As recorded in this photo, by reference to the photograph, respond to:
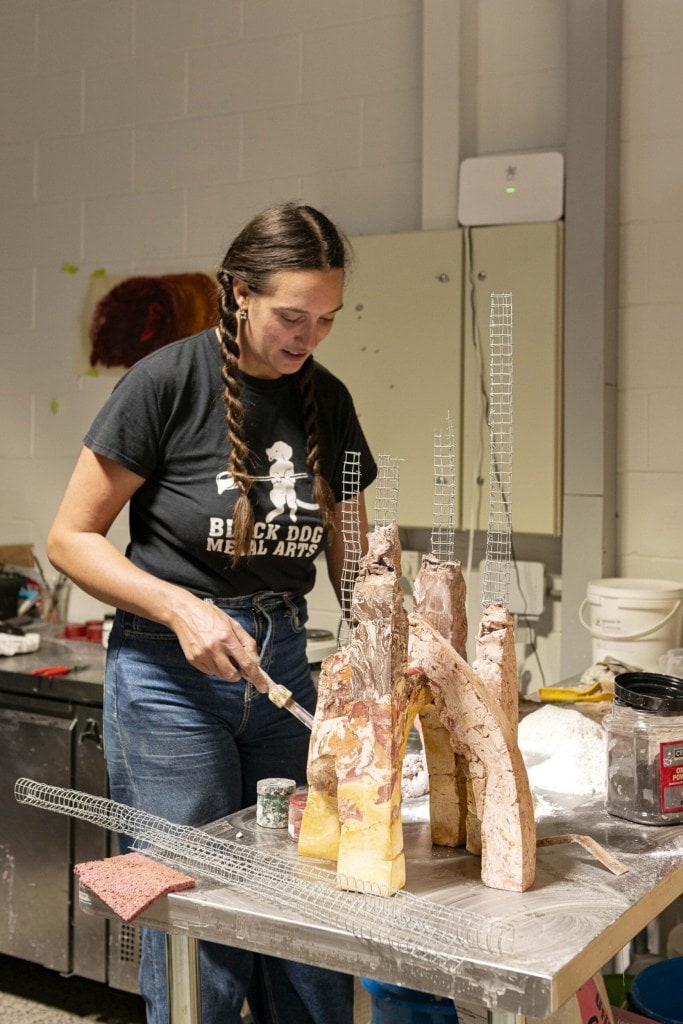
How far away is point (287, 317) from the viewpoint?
5.44ft

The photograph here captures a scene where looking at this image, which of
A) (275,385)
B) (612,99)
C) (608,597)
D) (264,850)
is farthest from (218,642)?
(612,99)

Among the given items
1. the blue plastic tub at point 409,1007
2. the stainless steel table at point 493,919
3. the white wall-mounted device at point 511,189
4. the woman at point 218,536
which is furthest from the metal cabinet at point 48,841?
the white wall-mounted device at point 511,189

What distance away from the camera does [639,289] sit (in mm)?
2846

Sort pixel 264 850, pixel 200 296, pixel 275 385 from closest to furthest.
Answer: pixel 264 850 → pixel 275 385 → pixel 200 296

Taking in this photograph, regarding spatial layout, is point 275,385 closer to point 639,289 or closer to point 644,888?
point 644,888

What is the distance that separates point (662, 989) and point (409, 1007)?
1.75 ft

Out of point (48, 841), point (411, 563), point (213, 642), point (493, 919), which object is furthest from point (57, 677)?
point (493, 919)

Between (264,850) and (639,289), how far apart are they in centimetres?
200

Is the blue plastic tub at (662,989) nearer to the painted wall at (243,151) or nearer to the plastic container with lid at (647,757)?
the plastic container with lid at (647,757)

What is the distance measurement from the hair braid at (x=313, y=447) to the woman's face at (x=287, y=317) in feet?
0.21

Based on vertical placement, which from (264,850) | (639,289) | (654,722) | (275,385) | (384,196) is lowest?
(264,850)

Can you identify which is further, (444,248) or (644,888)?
(444,248)

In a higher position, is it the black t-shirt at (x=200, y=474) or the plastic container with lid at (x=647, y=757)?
the black t-shirt at (x=200, y=474)

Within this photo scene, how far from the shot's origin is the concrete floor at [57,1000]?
8.57 feet
